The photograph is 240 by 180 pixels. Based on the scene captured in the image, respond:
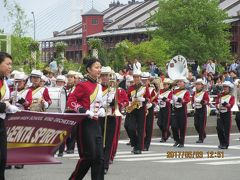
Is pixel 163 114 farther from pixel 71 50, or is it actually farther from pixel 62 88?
pixel 71 50

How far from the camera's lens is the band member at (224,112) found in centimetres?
2381

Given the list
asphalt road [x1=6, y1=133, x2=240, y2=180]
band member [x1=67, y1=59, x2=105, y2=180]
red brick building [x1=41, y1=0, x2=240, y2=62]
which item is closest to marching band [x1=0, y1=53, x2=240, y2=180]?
band member [x1=67, y1=59, x2=105, y2=180]

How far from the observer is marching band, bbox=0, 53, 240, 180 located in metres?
13.8

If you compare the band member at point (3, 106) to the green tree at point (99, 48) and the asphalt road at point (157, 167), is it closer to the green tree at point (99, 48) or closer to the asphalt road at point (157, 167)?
the asphalt road at point (157, 167)

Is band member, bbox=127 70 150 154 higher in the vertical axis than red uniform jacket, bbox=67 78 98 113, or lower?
lower

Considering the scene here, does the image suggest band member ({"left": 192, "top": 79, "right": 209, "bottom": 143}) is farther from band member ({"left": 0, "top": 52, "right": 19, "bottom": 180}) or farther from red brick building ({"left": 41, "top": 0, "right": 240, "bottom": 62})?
red brick building ({"left": 41, "top": 0, "right": 240, "bottom": 62})

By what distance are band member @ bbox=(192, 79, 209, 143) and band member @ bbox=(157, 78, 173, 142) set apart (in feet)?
2.34

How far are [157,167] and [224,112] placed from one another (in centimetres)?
604

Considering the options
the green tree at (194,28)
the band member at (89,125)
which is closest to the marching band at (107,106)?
the band member at (89,125)

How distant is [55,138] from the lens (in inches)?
587

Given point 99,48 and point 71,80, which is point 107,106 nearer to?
point 71,80

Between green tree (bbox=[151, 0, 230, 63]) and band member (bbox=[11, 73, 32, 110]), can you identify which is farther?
green tree (bbox=[151, 0, 230, 63])

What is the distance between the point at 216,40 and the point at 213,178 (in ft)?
269

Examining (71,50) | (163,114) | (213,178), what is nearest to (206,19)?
(71,50)
